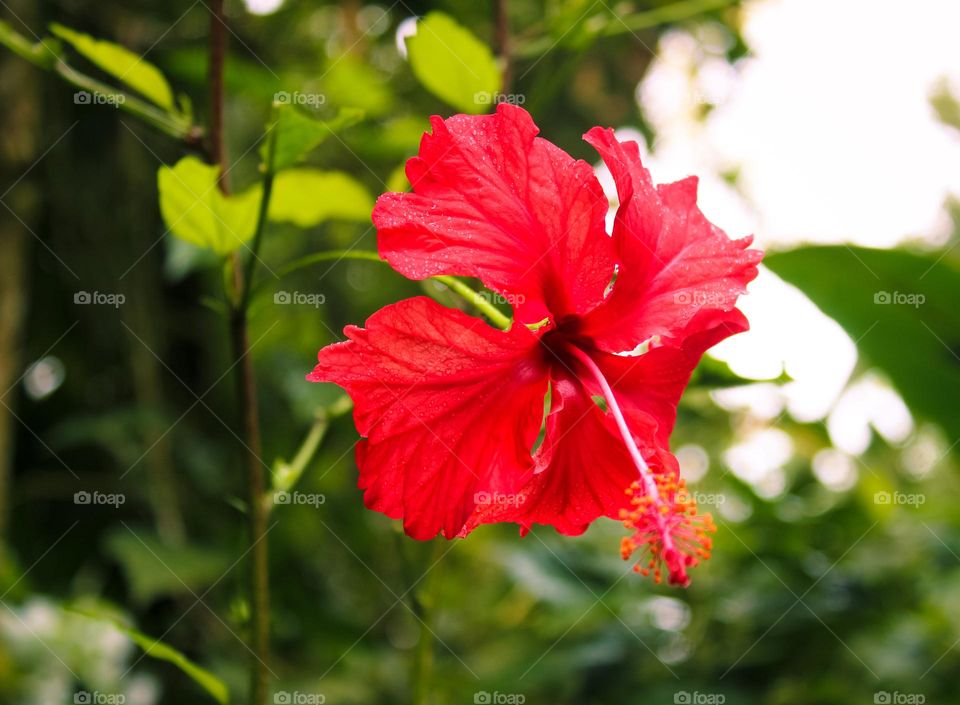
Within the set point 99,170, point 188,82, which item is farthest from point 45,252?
point 188,82

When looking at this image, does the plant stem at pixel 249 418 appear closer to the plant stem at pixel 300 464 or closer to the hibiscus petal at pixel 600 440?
the plant stem at pixel 300 464

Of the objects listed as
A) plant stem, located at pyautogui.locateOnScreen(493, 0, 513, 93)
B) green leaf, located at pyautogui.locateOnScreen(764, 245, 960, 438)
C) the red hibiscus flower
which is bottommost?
the red hibiscus flower

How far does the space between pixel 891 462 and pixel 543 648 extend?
1442 mm

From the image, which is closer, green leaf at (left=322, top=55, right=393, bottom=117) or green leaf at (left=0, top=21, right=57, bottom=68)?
green leaf at (left=0, top=21, right=57, bottom=68)

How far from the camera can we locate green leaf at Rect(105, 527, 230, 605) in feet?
5.75

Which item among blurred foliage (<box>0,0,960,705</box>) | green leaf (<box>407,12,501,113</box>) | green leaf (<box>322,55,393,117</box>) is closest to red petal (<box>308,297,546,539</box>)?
blurred foliage (<box>0,0,960,705</box>)

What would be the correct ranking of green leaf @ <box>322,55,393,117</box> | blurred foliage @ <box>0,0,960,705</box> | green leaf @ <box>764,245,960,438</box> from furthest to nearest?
green leaf @ <box>322,55,393,117</box>
blurred foliage @ <box>0,0,960,705</box>
green leaf @ <box>764,245,960,438</box>

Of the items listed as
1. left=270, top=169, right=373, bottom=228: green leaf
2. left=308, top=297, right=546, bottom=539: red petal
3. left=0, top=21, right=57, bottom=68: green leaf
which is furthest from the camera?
left=270, top=169, right=373, bottom=228: green leaf

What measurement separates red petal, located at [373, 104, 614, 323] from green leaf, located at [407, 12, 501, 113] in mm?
370

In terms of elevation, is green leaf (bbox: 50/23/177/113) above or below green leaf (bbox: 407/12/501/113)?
below

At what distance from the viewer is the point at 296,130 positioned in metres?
0.86

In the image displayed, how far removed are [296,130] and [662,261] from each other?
409 mm

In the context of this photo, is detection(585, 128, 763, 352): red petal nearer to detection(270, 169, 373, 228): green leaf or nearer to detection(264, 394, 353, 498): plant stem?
detection(264, 394, 353, 498): plant stem

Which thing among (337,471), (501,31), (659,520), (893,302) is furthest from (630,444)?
(337,471)
